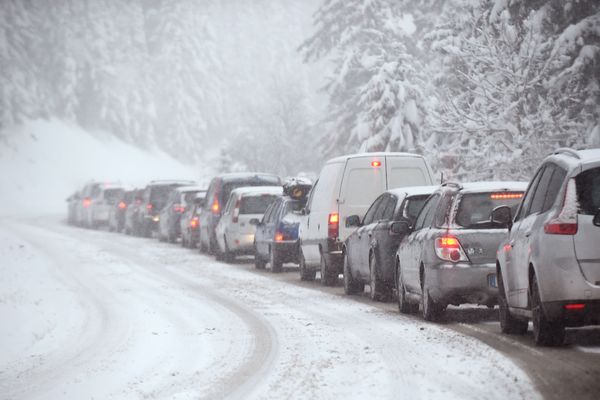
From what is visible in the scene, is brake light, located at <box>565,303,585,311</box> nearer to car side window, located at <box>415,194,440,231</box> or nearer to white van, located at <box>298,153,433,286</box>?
car side window, located at <box>415,194,440,231</box>

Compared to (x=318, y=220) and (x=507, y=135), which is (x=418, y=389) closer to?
(x=318, y=220)

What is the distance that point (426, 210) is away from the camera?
1522 centimetres

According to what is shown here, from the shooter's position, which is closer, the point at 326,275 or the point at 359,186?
the point at 359,186

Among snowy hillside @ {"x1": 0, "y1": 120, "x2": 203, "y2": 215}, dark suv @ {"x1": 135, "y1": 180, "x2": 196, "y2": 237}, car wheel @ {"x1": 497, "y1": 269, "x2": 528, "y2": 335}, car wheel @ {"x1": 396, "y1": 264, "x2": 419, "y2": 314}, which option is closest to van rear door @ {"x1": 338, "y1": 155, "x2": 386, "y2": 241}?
car wheel @ {"x1": 396, "y1": 264, "x2": 419, "y2": 314}

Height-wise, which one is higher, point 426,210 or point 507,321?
point 426,210

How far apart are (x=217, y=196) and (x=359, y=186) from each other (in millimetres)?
11625

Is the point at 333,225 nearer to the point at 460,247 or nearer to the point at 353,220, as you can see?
the point at 353,220

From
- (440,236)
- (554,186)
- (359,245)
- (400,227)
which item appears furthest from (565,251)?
(359,245)

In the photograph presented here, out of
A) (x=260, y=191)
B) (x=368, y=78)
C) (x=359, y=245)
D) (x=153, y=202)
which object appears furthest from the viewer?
(x=368, y=78)

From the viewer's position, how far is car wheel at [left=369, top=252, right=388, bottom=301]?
17125mm

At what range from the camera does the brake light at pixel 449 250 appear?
1380 cm

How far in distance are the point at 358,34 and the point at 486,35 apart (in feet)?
90.1

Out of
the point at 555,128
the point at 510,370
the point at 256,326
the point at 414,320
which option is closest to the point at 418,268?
the point at 414,320

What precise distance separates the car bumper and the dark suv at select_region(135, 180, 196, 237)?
2920cm
